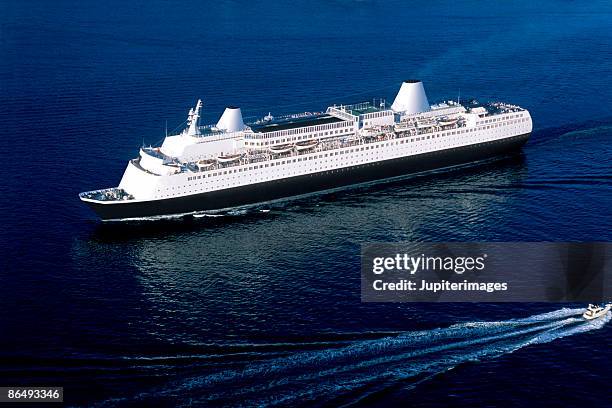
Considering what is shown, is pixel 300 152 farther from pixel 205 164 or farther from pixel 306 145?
pixel 205 164

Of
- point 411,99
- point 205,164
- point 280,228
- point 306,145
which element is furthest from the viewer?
point 411,99

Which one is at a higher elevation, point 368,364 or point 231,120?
point 231,120

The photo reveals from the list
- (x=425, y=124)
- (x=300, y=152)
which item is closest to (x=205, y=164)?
(x=300, y=152)

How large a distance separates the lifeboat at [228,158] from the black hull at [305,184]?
4.01m

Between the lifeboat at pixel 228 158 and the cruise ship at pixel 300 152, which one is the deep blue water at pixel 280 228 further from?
the lifeboat at pixel 228 158

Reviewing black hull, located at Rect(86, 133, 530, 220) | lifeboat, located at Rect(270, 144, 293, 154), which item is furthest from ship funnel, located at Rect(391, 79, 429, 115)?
lifeboat, located at Rect(270, 144, 293, 154)

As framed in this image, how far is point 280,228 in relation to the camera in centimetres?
9656

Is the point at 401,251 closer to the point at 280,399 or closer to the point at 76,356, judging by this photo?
the point at 280,399

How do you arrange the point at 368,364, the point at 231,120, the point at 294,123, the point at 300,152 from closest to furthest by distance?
1. the point at 368,364
2. the point at 231,120
3. the point at 300,152
4. the point at 294,123

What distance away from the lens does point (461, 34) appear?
16925cm

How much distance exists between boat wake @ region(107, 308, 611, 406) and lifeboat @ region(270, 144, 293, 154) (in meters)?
42.3

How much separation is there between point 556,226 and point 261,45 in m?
85.9

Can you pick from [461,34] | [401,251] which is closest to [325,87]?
[461,34]

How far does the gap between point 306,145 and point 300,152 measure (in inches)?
62.5
